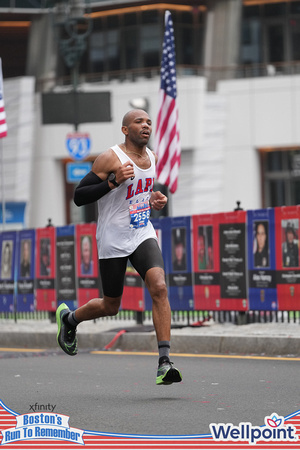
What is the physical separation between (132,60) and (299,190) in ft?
23.8

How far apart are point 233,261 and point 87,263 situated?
8.11 feet

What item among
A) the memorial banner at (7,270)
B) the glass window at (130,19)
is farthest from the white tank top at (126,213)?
the glass window at (130,19)

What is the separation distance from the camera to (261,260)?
42.0ft

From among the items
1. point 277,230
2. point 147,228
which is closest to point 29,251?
point 277,230

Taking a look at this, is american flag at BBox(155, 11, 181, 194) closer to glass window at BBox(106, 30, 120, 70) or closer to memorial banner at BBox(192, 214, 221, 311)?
memorial banner at BBox(192, 214, 221, 311)

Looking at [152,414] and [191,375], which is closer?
[152,414]

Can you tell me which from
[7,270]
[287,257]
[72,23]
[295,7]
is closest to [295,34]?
[295,7]

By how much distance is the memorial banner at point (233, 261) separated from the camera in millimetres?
13016

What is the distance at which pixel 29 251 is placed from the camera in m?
15.6

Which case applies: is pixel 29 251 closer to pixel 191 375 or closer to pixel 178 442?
pixel 191 375

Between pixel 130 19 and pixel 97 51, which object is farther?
pixel 97 51

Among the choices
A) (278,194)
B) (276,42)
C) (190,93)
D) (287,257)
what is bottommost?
(287,257)

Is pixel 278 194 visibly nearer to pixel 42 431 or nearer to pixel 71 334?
pixel 71 334

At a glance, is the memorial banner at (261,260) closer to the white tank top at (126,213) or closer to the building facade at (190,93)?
the white tank top at (126,213)
